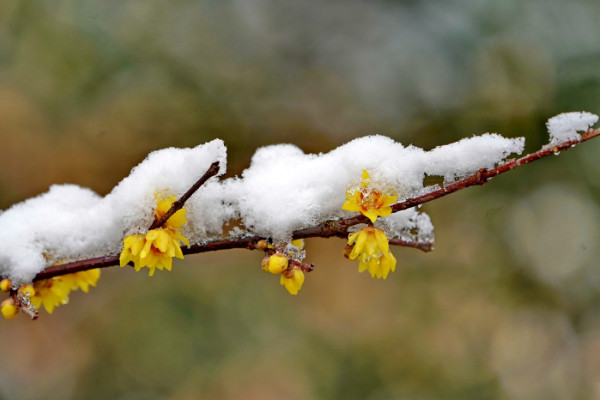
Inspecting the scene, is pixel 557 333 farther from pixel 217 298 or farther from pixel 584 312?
pixel 217 298

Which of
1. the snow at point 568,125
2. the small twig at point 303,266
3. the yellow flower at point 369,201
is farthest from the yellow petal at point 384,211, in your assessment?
the snow at point 568,125

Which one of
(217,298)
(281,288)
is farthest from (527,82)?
(217,298)

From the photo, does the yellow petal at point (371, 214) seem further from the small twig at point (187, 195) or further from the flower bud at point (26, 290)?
the flower bud at point (26, 290)

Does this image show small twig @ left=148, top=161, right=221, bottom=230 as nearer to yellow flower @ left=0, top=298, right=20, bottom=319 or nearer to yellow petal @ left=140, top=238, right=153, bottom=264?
yellow petal @ left=140, top=238, right=153, bottom=264

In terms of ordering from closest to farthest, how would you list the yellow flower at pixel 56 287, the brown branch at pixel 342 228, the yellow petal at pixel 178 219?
the brown branch at pixel 342 228, the yellow petal at pixel 178 219, the yellow flower at pixel 56 287

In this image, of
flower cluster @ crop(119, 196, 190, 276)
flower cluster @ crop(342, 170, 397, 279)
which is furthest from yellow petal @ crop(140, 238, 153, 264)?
flower cluster @ crop(342, 170, 397, 279)

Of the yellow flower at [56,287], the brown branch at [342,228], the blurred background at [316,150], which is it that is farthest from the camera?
the blurred background at [316,150]

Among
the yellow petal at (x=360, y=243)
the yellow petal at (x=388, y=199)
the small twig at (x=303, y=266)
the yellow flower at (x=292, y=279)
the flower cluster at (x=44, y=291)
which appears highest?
the yellow petal at (x=388, y=199)

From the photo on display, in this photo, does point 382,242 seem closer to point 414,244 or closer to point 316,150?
point 414,244
